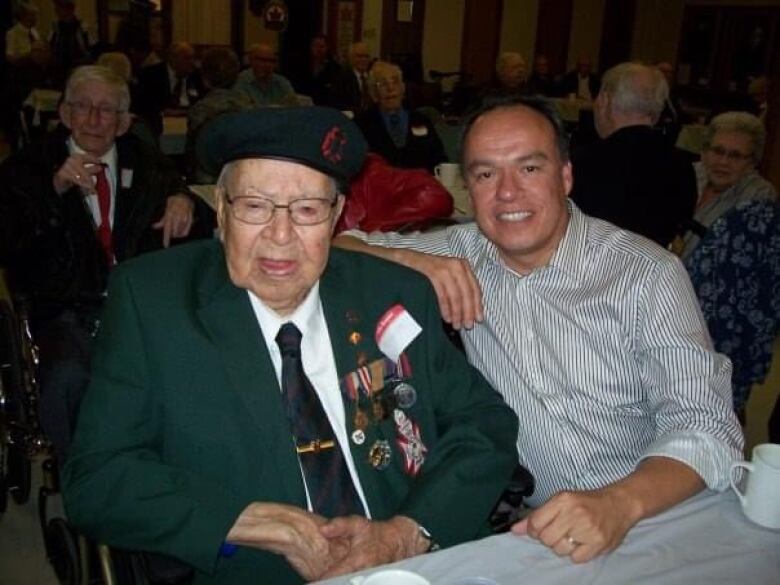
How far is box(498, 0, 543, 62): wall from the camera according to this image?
492 inches

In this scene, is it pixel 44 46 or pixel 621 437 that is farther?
pixel 44 46

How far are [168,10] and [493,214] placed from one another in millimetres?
10907

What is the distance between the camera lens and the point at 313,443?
152 centimetres

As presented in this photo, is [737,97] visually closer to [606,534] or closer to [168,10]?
Answer: [168,10]

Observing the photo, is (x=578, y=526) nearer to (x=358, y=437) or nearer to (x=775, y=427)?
(x=358, y=437)

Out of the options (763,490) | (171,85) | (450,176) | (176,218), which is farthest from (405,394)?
(171,85)

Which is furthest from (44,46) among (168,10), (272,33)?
(272,33)

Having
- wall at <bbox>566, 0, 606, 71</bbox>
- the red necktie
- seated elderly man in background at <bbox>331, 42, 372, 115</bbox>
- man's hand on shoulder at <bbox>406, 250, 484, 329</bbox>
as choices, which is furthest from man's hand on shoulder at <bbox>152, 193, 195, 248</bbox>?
wall at <bbox>566, 0, 606, 71</bbox>

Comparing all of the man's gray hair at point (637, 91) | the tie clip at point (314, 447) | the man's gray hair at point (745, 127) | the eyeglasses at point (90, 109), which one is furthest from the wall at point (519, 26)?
the tie clip at point (314, 447)

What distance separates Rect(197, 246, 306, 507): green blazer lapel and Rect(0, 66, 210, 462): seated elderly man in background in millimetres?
1088

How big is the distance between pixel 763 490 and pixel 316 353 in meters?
0.83

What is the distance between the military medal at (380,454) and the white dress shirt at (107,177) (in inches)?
67.9

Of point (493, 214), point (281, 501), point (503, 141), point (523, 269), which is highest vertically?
point (503, 141)

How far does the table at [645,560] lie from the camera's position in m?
1.17
